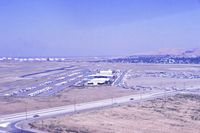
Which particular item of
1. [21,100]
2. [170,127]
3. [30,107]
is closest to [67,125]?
[170,127]

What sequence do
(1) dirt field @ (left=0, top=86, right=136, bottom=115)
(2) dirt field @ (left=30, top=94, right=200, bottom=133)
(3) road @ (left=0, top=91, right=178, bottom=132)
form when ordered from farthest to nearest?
(1) dirt field @ (left=0, top=86, right=136, bottom=115), (3) road @ (left=0, top=91, right=178, bottom=132), (2) dirt field @ (left=30, top=94, right=200, bottom=133)

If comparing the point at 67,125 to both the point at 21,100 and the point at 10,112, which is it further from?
the point at 21,100

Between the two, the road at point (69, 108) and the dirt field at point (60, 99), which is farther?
the dirt field at point (60, 99)

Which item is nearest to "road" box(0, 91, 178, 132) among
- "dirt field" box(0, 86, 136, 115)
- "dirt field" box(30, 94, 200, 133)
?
"dirt field" box(0, 86, 136, 115)

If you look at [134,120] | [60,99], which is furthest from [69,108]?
[134,120]

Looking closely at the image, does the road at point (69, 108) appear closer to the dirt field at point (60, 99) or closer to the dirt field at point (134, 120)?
the dirt field at point (60, 99)

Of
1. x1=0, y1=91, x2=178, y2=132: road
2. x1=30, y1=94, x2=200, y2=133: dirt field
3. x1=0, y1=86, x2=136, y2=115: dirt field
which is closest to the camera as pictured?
x1=30, y1=94, x2=200, y2=133: dirt field

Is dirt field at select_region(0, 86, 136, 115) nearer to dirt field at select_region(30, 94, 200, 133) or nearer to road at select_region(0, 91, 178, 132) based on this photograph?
road at select_region(0, 91, 178, 132)

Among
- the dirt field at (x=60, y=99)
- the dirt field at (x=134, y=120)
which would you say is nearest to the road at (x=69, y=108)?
the dirt field at (x=60, y=99)
